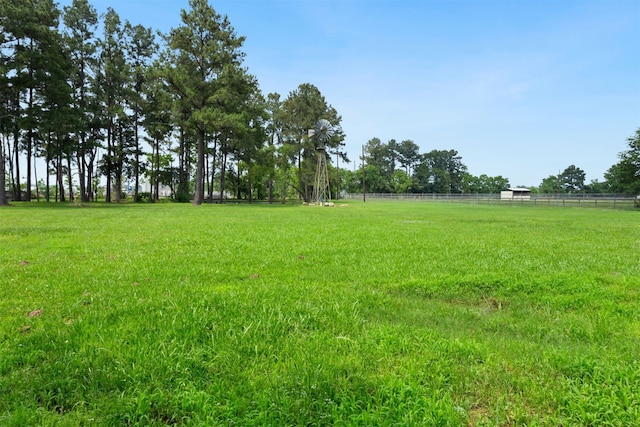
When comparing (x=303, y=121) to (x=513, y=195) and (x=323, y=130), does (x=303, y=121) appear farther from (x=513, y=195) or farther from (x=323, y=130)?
(x=513, y=195)

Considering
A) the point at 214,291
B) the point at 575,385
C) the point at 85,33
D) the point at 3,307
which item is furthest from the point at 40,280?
the point at 85,33

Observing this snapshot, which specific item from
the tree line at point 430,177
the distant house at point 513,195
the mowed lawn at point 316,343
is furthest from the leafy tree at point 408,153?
the mowed lawn at point 316,343

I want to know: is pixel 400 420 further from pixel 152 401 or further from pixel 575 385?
pixel 152 401

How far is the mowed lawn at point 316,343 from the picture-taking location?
204 centimetres

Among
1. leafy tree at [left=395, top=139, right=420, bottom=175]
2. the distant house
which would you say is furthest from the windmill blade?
leafy tree at [left=395, top=139, right=420, bottom=175]

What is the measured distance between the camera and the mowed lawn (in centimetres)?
204

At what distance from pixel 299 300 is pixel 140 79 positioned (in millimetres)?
44436

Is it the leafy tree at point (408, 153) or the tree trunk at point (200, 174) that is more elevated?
the leafy tree at point (408, 153)

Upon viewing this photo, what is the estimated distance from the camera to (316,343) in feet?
9.17

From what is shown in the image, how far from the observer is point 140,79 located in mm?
39812

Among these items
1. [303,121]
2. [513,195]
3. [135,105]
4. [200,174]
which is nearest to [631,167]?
[513,195]

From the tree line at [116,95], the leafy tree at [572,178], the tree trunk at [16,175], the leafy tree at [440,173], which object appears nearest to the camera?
the tree line at [116,95]

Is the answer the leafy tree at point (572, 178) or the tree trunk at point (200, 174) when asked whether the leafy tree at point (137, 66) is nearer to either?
the tree trunk at point (200, 174)

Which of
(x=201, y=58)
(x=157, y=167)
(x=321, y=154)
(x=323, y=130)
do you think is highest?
(x=201, y=58)
